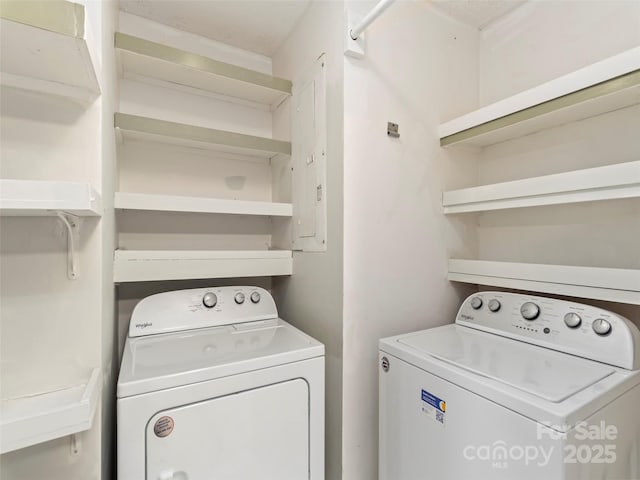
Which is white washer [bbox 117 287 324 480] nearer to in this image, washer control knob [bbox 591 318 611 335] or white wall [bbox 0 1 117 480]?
white wall [bbox 0 1 117 480]

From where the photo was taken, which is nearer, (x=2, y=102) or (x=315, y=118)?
(x=2, y=102)

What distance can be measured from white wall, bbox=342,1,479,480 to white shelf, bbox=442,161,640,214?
0.18m

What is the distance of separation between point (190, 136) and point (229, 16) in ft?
2.31

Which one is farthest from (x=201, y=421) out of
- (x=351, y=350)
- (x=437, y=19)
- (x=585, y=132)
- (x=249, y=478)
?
(x=437, y=19)

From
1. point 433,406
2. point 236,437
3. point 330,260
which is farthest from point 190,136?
point 433,406

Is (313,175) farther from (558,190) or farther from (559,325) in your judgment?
(559,325)

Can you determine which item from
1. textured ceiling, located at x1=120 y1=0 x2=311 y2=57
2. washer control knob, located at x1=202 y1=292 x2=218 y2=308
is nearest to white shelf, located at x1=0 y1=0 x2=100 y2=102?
washer control knob, located at x1=202 y1=292 x2=218 y2=308

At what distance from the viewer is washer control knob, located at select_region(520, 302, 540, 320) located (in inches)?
48.9

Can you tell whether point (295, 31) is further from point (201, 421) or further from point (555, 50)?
point (201, 421)

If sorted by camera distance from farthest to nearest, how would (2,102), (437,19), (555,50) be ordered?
(437,19) < (555,50) < (2,102)

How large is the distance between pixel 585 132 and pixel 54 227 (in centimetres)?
196

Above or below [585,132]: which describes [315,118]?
above

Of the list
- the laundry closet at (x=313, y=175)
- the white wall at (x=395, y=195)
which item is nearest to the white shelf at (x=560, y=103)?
the laundry closet at (x=313, y=175)

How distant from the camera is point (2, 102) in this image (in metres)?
0.75
